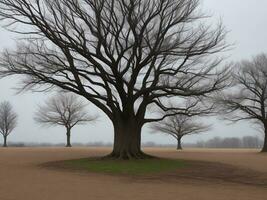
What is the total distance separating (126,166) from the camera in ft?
82.4

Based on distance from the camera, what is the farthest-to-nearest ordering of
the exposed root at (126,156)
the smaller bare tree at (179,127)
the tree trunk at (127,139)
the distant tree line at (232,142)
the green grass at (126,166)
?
the distant tree line at (232,142) < the smaller bare tree at (179,127) < the tree trunk at (127,139) < the exposed root at (126,156) < the green grass at (126,166)

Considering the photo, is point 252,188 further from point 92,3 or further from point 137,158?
point 92,3

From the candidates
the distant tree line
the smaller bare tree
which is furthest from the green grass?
the distant tree line

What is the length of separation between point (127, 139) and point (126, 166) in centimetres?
485

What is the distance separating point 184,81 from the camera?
99.8 ft

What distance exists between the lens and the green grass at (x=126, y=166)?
23337 millimetres

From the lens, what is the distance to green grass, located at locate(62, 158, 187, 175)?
23.3m

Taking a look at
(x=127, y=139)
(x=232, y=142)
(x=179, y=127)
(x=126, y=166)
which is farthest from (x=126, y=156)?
(x=232, y=142)

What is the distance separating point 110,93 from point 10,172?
1041 cm

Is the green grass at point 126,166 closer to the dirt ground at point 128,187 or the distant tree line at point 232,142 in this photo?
the dirt ground at point 128,187

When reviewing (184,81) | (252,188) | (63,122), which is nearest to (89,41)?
(184,81)

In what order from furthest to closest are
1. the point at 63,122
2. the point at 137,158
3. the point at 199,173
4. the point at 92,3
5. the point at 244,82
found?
the point at 63,122 < the point at 244,82 < the point at 137,158 < the point at 92,3 < the point at 199,173

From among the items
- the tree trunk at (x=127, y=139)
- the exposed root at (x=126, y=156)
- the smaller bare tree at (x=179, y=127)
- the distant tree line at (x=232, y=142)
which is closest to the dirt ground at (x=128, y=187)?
the exposed root at (x=126, y=156)

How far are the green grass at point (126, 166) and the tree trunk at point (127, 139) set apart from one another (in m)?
1.84
